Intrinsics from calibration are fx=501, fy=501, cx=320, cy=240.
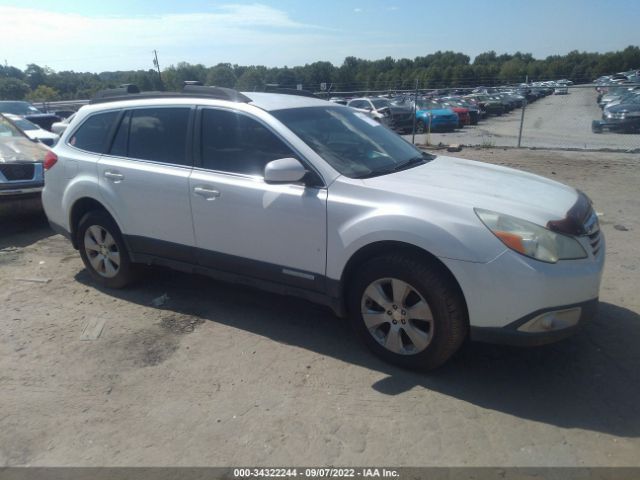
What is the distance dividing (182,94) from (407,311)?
8.84 feet

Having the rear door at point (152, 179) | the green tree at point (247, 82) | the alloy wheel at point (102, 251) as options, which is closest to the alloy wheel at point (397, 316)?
the rear door at point (152, 179)

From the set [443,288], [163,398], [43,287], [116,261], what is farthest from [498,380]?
[43,287]

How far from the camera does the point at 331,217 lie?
11.2 feet

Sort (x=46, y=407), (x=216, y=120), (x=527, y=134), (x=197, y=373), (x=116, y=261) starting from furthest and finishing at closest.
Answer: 1. (x=527, y=134)
2. (x=116, y=261)
3. (x=216, y=120)
4. (x=197, y=373)
5. (x=46, y=407)

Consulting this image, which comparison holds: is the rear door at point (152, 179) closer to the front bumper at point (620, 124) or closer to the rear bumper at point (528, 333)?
the rear bumper at point (528, 333)

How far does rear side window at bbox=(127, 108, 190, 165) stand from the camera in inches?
166

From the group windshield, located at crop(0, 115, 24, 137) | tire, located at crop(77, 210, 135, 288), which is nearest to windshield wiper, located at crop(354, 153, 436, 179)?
tire, located at crop(77, 210, 135, 288)

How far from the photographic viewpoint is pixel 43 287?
203 inches

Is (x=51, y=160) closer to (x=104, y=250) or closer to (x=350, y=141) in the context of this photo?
(x=104, y=250)

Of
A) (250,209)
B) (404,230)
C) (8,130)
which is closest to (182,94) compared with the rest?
(250,209)

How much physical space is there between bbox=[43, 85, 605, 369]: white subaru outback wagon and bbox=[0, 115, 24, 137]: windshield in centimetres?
373

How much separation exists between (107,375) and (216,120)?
210 centimetres

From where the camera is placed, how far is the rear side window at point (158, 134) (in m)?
4.23

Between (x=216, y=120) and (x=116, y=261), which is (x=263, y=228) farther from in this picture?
(x=116, y=261)
